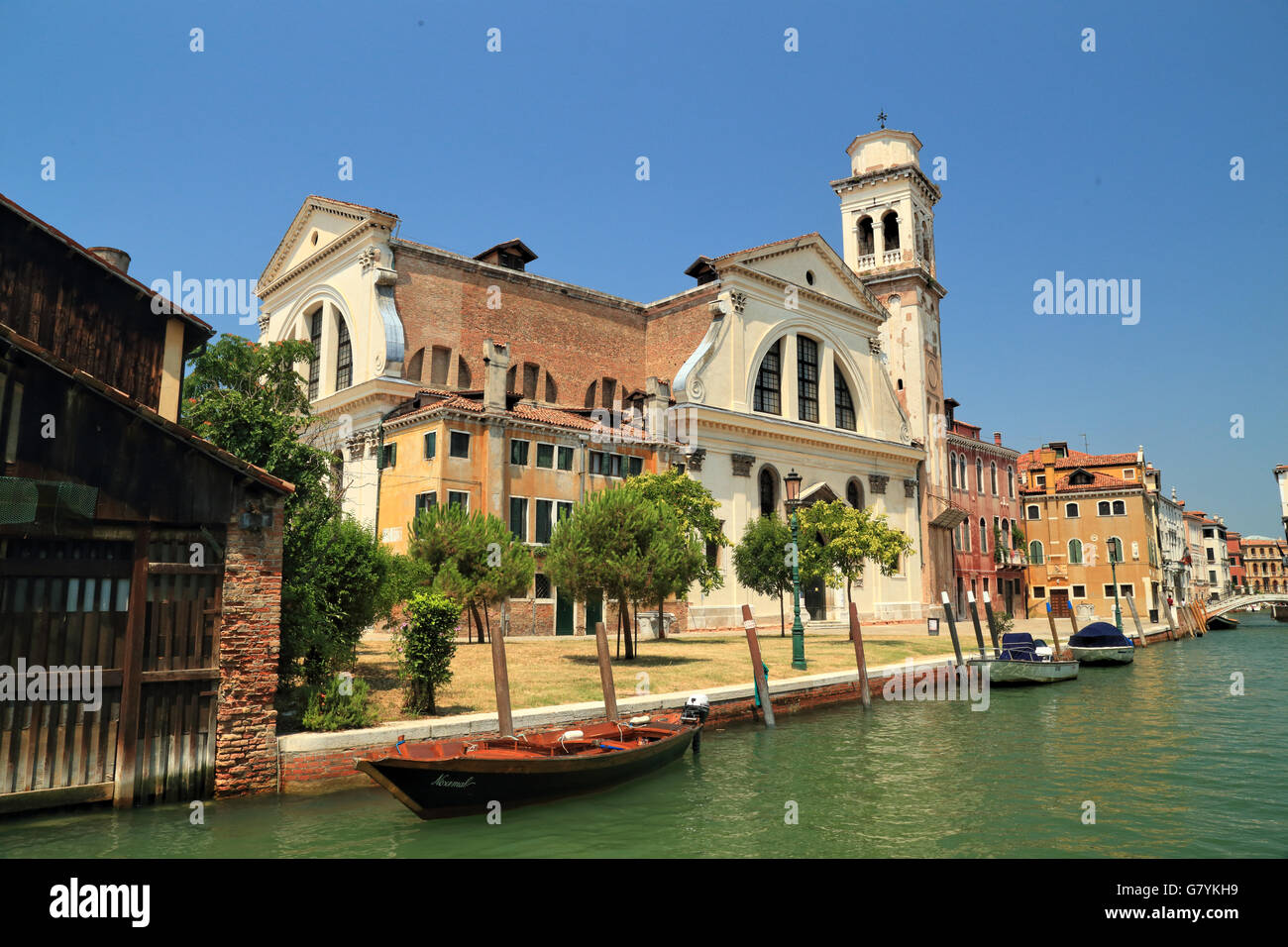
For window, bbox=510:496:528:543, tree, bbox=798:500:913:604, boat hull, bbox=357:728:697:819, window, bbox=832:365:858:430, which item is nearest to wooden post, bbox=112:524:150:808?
boat hull, bbox=357:728:697:819

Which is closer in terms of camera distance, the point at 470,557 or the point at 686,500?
the point at 470,557

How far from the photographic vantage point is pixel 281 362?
89.1 feet

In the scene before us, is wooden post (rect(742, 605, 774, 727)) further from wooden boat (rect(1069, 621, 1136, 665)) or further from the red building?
the red building

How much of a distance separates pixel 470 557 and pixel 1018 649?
56.5 ft

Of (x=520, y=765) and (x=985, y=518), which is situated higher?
(x=985, y=518)

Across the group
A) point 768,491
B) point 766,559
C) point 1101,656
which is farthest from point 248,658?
point 768,491

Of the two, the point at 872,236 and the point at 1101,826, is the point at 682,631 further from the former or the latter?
the point at 872,236

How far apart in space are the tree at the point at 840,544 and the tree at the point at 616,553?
10273mm

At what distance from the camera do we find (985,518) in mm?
53438

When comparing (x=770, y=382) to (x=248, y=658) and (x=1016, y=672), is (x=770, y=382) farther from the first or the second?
(x=248, y=658)

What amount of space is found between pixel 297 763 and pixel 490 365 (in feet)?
64.9

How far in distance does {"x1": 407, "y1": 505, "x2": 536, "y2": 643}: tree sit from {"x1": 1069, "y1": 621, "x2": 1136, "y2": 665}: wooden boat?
22.0 meters

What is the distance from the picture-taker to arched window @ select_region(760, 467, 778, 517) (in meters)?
39.2

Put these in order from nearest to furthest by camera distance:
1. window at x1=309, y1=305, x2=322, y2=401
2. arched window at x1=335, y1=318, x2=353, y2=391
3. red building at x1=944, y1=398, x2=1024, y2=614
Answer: arched window at x1=335, y1=318, x2=353, y2=391, window at x1=309, y1=305, x2=322, y2=401, red building at x1=944, y1=398, x2=1024, y2=614
